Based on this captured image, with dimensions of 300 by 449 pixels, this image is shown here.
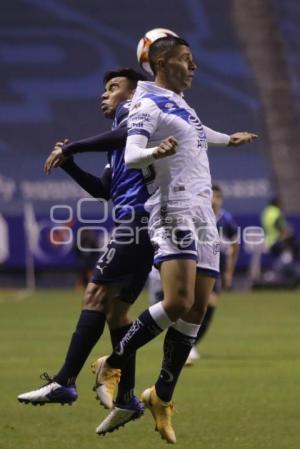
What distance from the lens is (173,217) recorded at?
8680 mm

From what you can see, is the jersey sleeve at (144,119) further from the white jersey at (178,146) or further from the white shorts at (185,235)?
the white shorts at (185,235)

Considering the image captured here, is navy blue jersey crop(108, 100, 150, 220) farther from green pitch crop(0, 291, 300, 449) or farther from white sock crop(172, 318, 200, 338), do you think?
green pitch crop(0, 291, 300, 449)

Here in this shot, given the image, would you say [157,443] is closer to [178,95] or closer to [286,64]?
[178,95]

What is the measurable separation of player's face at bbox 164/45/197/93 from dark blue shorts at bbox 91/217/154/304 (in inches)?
37.3

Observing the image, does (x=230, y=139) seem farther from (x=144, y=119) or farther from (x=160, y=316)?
(x=160, y=316)

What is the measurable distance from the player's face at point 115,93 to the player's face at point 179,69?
0.77 m

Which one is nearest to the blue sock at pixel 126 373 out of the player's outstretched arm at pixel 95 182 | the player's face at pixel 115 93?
the player's outstretched arm at pixel 95 182

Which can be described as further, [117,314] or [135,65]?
[135,65]

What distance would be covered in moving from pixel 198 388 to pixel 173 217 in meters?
4.16

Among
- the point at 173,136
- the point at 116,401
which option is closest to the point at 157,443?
the point at 116,401

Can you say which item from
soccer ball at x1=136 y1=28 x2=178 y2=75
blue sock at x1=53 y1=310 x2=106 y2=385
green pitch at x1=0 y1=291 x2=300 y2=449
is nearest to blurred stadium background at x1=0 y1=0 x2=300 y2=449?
green pitch at x1=0 y1=291 x2=300 y2=449

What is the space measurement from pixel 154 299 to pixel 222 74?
18.9m

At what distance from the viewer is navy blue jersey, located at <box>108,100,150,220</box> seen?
913 centimetres

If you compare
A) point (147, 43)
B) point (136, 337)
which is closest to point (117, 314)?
point (136, 337)
